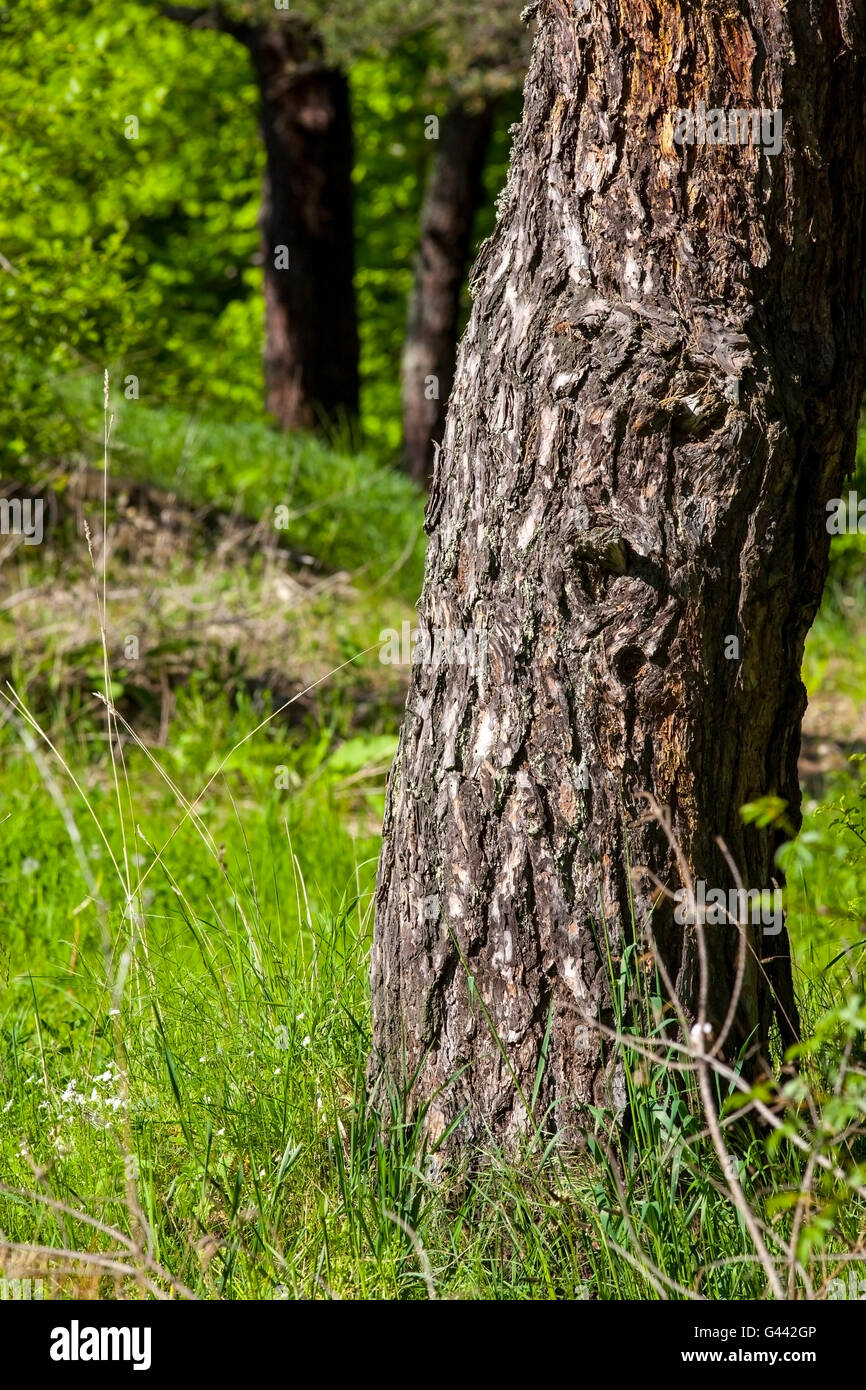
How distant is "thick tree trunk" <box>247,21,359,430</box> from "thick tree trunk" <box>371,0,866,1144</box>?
9758 mm

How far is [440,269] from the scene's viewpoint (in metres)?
13.9

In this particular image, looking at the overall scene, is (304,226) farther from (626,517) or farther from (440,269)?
(626,517)

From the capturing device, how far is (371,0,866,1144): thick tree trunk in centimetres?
223

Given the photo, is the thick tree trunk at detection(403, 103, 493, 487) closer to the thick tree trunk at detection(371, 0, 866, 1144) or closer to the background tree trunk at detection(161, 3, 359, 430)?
the background tree trunk at detection(161, 3, 359, 430)

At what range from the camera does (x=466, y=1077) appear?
2.34m

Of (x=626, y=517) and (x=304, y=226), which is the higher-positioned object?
(x=304, y=226)

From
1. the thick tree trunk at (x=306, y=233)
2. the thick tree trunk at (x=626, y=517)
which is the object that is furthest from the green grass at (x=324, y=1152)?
the thick tree trunk at (x=306, y=233)

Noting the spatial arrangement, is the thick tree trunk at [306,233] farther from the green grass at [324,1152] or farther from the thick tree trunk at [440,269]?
the green grass at [324,1152]

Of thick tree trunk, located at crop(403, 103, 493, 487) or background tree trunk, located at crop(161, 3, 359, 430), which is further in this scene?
thick tree trunk, located at crop(403, 103, 493, 487)

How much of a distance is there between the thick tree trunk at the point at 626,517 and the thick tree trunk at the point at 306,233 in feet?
32.0

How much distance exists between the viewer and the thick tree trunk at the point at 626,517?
2.23 m

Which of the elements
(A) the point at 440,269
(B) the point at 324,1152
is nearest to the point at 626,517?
(B) the point at 324,1152

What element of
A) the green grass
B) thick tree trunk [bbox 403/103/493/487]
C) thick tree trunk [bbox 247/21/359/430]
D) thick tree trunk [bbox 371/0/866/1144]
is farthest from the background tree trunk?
thick tree trunk [bbox 371/0/866/1144]

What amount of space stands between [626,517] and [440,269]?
12.4 metres
